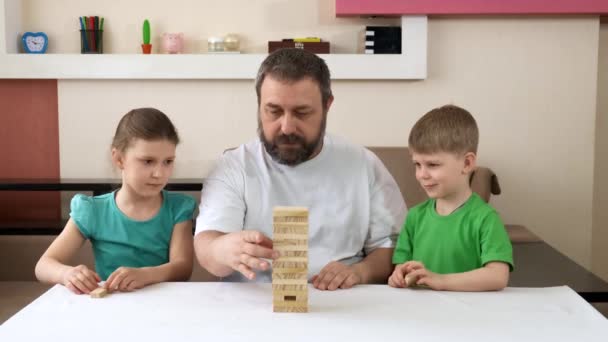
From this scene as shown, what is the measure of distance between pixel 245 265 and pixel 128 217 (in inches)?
25.1

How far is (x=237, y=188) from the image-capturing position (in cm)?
200

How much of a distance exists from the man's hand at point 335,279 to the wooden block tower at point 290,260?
0.64 feet

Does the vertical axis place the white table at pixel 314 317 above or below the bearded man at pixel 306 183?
below

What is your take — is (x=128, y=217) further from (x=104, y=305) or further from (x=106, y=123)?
(x=106, y=123)

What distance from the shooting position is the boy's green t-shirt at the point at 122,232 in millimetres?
1971

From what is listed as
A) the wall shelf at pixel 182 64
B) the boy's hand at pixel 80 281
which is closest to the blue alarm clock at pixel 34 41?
the wall shelf at pixel 182 64

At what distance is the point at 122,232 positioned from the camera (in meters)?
1.97

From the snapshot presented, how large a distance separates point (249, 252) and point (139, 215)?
2.15 feet

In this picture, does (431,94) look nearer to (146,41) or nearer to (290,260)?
(146,41)

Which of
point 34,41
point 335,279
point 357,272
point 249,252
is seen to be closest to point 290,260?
point 249,252

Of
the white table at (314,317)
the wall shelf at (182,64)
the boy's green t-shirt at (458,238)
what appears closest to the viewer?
the white table at (314,317)

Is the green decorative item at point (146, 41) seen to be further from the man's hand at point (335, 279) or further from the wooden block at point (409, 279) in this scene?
the wooden block at point (409, 279)

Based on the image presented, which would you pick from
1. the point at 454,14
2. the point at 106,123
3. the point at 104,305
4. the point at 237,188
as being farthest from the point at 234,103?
the point at 104,305

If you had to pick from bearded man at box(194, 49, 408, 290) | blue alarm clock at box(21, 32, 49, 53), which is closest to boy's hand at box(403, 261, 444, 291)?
bearded man at box(194, 49, 408, 290)
